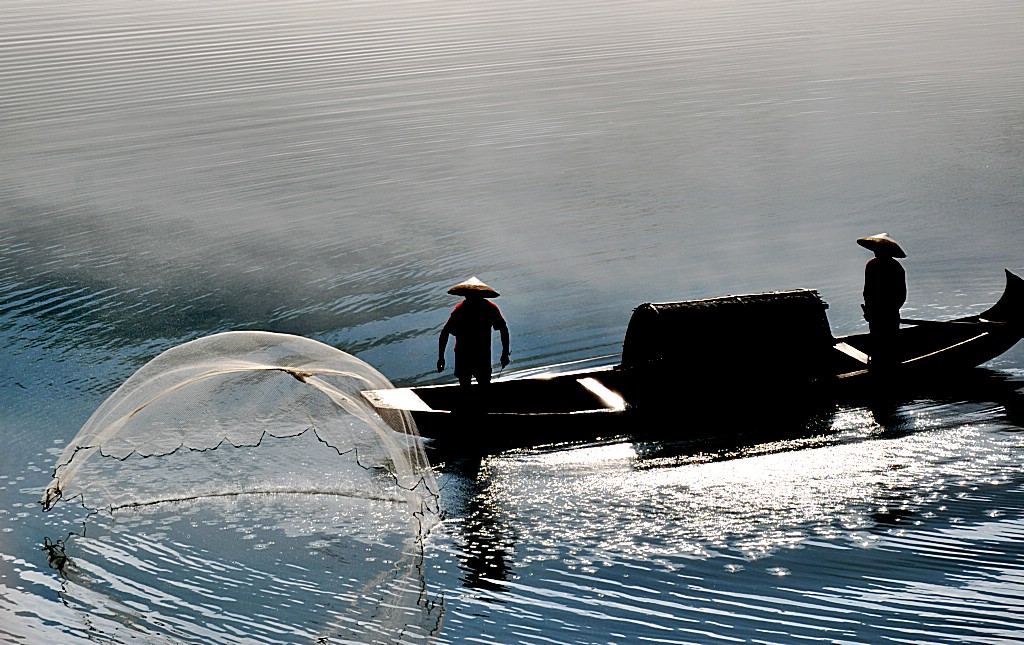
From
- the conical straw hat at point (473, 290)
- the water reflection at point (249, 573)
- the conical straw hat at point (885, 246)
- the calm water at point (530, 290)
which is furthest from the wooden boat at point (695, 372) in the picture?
the water reflection at point (249, 573)

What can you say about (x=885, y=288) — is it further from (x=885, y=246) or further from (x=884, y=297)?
(x=885, y=246)

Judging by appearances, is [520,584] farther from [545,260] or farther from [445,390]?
[545,260]

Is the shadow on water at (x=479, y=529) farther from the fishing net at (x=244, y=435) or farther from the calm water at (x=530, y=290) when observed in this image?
the fishing net at (x=244, y=435)

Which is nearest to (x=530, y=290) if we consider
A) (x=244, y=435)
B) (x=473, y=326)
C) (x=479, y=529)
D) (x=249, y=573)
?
(x=473, y=326)

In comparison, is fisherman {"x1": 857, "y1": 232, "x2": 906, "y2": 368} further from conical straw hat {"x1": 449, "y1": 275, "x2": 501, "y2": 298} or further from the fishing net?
the fishing net

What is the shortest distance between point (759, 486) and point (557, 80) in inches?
1108

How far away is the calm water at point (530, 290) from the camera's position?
8.86 m

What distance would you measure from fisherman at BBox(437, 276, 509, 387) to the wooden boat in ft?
1.25

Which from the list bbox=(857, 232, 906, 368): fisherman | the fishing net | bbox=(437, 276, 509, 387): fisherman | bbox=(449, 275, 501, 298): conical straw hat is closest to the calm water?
the fishing net

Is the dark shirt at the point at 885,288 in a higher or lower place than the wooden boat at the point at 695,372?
higher

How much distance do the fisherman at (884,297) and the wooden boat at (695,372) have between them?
20cm

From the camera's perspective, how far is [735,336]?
1221cm

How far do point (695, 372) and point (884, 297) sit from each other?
2264 millimetres

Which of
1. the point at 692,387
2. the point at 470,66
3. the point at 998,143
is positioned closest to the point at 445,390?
the point at 692,387
